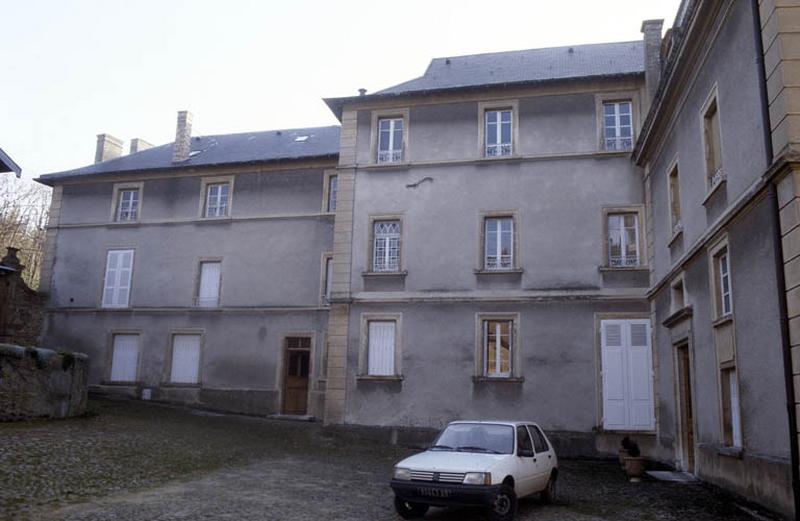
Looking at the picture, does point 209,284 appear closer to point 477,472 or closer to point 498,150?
point 498,150

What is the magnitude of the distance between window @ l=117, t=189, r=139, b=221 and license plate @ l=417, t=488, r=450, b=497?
21.3 meters

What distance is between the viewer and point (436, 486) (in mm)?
8867

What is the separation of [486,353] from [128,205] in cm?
1582

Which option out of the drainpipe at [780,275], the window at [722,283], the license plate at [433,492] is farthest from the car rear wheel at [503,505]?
the window at [722,283]

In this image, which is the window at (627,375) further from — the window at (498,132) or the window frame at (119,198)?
the window frame at (119,198)

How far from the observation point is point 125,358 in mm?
25750

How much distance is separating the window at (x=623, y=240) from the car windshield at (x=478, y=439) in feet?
31.2

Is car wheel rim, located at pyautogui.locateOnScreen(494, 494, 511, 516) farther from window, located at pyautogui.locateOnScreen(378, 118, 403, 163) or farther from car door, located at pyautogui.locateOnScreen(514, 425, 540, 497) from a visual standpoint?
window, located at pyautogui.locateOnScreen(378, 118, 403, 163)

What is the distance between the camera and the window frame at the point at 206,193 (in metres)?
25.8

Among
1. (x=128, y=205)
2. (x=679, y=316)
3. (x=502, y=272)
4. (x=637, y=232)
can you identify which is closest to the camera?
(x=679, y=316)

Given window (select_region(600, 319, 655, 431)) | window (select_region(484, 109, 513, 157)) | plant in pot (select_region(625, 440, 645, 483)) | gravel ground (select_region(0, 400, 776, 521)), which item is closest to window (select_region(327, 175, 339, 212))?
window (select_region(484, 109, 513, 157))

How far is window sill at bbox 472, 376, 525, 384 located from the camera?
724 inches

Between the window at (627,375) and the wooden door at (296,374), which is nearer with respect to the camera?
the window at (627,375)

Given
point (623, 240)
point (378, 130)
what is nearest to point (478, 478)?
point (623, 240)
